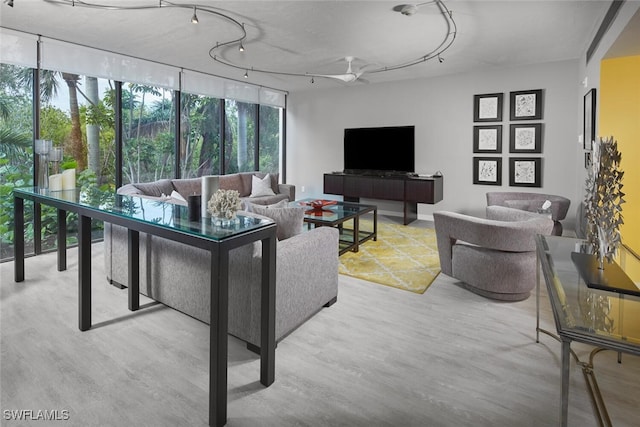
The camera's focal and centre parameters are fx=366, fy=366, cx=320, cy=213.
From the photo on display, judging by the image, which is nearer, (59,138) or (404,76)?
(59,138)

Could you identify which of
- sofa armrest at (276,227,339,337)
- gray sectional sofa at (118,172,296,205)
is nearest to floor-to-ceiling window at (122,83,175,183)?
gray sectional sofa at (118,172,296,205)

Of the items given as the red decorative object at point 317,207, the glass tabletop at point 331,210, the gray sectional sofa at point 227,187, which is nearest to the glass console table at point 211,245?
the gray sectional sofa at point 227,187

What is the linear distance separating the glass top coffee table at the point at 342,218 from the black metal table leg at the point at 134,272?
80.8 inches

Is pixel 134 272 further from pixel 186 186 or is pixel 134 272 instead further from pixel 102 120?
pixel 102 120

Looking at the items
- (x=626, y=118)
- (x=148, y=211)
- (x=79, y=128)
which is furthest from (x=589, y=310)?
(x=79, y=128)

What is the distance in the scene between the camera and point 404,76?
20.9 feet

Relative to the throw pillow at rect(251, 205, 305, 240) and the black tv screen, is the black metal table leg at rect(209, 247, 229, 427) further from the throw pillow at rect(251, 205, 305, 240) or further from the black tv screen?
the black tv screen

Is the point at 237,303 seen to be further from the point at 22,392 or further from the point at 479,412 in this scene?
the point at 479,412

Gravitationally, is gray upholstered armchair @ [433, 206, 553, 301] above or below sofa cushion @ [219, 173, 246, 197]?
below

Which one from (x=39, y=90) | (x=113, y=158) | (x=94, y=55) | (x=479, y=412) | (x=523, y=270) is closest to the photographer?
(x=479, y=412)

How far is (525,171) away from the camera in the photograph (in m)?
5.76

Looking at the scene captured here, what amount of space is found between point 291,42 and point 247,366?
148 inches

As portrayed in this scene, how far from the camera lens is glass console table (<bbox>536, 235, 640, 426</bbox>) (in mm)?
1129

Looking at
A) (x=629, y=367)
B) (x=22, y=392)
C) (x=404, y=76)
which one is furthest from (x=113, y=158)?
(x=629, y=367)
